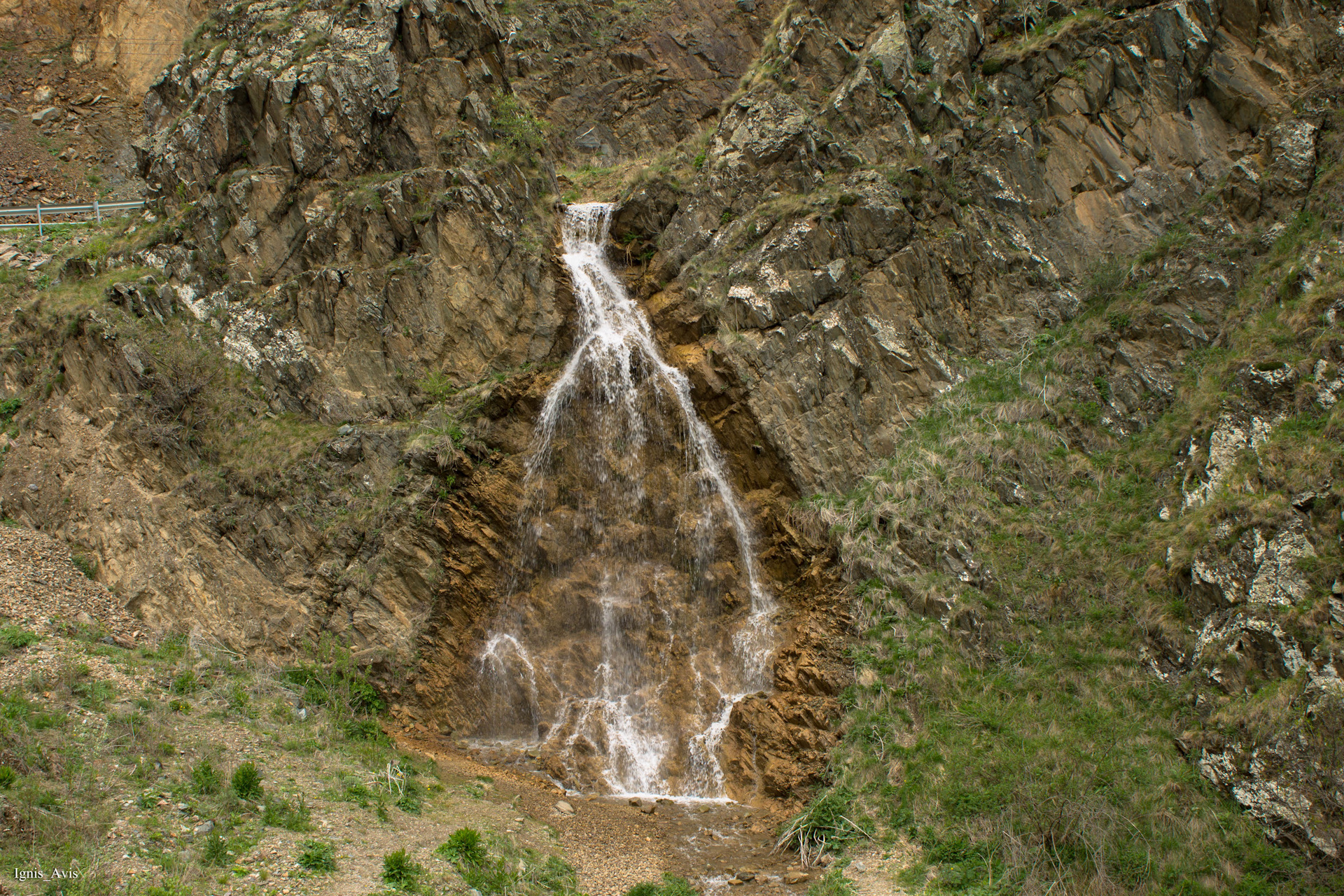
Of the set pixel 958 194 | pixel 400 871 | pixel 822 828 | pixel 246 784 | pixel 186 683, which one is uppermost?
pixel 958 194

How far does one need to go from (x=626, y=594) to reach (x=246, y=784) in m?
8.50

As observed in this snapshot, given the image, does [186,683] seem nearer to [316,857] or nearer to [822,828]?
[316,857]

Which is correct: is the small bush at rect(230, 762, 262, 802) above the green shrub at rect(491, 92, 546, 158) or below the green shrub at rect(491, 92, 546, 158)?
below

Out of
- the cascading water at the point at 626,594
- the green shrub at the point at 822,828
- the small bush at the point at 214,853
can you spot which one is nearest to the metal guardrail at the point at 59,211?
the cascading water at the point at 626,594

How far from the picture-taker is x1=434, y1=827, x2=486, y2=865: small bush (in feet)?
35.4

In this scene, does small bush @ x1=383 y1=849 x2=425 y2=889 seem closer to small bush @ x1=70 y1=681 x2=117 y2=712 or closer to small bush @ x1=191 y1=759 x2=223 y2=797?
small bush @ x1=191 y1=759 x2=223 y2=797

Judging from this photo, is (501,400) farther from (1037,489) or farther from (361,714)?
(1037,489)

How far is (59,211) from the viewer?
87.8 ft

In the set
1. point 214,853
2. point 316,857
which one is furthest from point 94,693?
point 316,857

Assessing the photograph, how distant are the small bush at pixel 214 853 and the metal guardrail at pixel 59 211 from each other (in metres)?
24.5

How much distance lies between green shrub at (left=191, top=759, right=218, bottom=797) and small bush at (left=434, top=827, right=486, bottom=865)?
341 centimetres

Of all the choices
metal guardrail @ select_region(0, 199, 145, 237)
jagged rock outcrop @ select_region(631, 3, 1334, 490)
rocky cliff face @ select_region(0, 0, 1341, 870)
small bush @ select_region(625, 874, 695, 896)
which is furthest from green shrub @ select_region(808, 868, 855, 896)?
metal guardrail @ select_region(0, 199, 145, 237)

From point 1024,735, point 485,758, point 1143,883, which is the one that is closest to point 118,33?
point 485,758

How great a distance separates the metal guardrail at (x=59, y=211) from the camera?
2597cm
